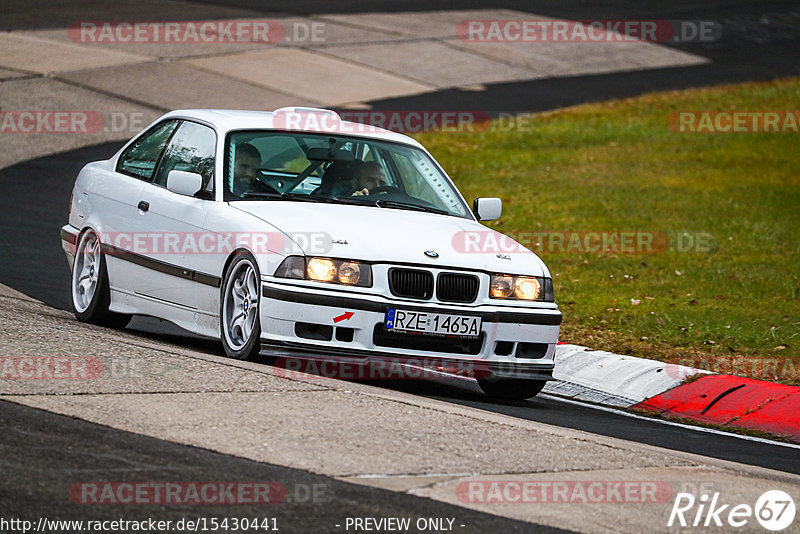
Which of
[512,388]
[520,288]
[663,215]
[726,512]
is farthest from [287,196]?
[663,215]

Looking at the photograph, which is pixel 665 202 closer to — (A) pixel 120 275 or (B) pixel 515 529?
(A) pixel 120 275

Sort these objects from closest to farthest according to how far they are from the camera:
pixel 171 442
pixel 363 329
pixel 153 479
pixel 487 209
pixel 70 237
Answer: pixel 153 479
pixel 171 442
pixel 363 329
pixel 487 209
pixel 70 237

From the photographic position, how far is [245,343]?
8258 millimetres

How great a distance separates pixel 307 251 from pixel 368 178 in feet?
4.52

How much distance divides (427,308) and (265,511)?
2860 millimetres

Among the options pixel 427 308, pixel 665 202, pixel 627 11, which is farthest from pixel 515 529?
pixel 627 11

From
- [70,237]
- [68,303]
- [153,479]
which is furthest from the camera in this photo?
[68,303]

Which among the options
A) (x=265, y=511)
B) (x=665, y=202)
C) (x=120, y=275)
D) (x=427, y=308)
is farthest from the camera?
(x=665, y=202)

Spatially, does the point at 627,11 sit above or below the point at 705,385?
above

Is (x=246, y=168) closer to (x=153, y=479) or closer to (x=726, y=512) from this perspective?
(x=153, y=479)

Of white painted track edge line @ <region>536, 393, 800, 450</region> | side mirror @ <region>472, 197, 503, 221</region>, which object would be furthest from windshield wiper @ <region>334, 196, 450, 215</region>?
white painted track edge line @ <region>536, 393, 800, 450</region>

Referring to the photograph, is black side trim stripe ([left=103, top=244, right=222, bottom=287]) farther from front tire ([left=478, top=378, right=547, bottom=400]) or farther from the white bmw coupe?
front tire ([left=478, top=378, right=547, bottom=400])

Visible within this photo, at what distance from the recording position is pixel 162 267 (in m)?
9.02

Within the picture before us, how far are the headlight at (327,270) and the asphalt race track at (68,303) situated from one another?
3.30 ft
